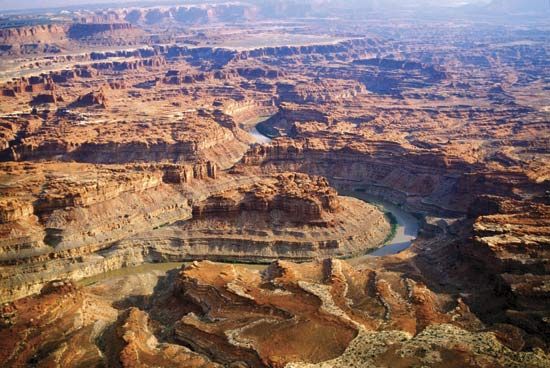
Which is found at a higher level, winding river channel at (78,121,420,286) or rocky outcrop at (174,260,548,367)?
rocky outcrop at (174,260,548,367)

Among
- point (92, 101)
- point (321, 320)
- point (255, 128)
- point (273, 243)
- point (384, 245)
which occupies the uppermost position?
point (92, 101)

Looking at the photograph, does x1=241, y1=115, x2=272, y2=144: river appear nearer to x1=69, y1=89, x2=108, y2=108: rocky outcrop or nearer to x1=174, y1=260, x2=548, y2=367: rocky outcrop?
x1=69, y1=89, x2=108, y2=108: rocky outcrop

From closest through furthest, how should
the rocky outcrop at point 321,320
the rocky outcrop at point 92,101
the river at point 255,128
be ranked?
the rocky outcrop at point 321,320 → the river at point 255,128 → the rocky outcrop at point 92,101

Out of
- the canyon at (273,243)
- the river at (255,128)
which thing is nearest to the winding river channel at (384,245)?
the canyon at (273,243)

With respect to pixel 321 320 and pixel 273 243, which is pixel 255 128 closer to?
pixel 273 243

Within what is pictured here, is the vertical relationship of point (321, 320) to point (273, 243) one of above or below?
above

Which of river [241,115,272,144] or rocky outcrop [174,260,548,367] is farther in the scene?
river [241,115,272,144]

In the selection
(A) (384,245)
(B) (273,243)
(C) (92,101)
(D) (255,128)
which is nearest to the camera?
(B) (273,243)

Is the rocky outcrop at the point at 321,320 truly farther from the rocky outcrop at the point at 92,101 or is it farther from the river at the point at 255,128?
the rocky outcrop at the point at 92,101

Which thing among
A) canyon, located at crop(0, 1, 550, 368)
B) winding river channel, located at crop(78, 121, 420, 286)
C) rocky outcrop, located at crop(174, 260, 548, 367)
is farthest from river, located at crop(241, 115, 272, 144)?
rocky outcrop, located at crop(174, 260, 548, 367)

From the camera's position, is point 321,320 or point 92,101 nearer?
point 321,320

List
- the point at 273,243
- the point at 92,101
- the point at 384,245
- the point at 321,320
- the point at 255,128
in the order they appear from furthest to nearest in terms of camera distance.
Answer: the point at 255,128
the point at 92,101
the point at 384,245
the point at 273,243
the point at 321,320

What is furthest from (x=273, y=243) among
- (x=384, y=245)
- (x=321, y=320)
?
(x=321, y=320)
